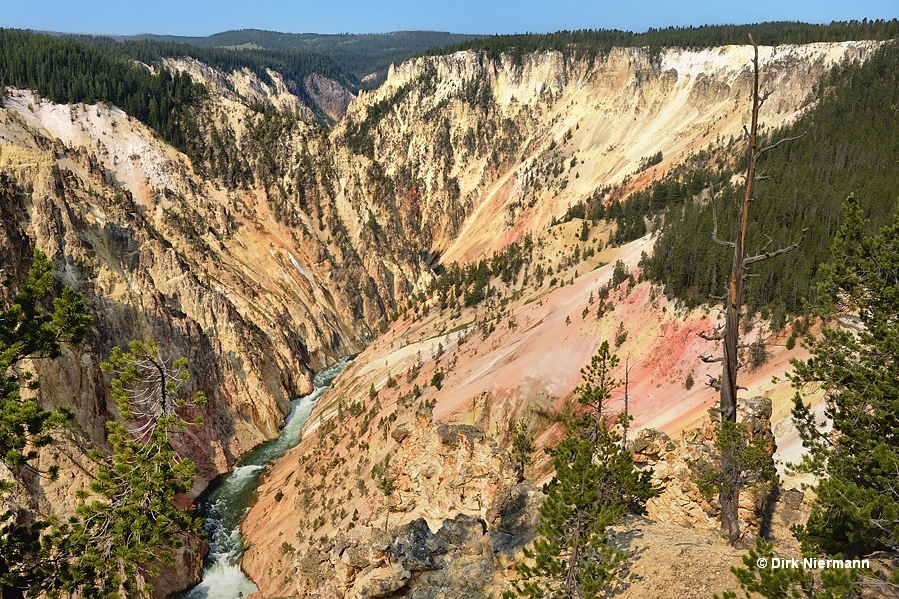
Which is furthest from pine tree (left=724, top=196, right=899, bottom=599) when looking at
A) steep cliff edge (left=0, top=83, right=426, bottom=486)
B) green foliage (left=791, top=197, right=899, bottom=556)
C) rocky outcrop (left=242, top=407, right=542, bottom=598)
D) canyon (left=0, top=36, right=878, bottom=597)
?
steep cliff edge (left=0, top=83, right=426, bottom=486)

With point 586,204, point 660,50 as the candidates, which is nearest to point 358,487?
point 586,204

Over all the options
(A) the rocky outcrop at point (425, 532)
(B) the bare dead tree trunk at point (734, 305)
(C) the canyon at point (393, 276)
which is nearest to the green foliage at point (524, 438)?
(C) the canyon at point (393, 276)

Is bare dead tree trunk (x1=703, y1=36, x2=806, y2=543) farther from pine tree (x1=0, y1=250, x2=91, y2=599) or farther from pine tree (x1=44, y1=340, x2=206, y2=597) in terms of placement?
pine tree (x1=0, y1=250, x2=91, y2=599)

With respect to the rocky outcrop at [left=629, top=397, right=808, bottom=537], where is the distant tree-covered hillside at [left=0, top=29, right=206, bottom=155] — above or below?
above

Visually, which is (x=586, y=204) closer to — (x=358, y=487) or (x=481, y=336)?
(x=481, y=336)

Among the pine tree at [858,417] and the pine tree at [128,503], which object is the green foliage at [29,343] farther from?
the pine tree at [858,417]
